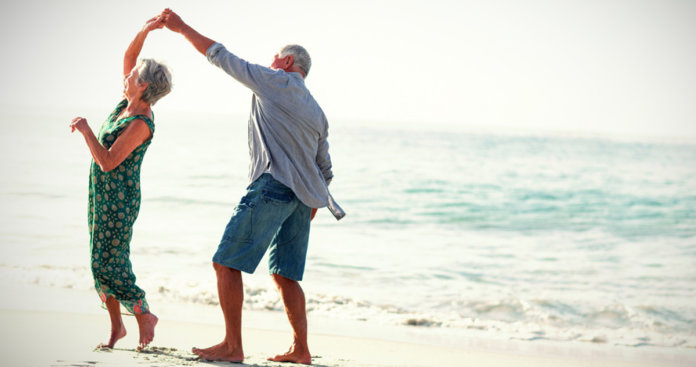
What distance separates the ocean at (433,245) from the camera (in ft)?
20.8

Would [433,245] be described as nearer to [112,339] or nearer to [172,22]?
[112,339]

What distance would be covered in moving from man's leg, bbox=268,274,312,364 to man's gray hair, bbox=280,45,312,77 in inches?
41.7

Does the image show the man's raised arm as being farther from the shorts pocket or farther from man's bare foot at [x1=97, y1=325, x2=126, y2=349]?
man's bare foot at [x1=97, y1=325, x2=126, y2=349]

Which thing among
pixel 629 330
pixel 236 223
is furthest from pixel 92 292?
pixel 629 330

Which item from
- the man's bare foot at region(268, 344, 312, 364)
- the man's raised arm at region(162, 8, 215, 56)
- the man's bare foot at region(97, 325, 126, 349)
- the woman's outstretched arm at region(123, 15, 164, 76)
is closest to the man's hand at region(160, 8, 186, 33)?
the man's raised arm at region(162, 8, 215, 56)

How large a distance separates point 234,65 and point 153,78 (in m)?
0.40

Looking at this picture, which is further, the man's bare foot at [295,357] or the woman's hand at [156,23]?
the man's bare foot at [295,357]

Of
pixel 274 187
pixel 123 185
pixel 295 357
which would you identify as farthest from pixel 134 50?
pixel 295 357

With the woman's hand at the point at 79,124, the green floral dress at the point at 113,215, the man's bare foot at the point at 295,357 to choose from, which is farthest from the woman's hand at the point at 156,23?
the man's bare foot at the point at 295,357

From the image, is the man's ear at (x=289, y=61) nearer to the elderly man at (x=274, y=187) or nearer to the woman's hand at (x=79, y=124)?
the elderly man at (x=274, y=187)

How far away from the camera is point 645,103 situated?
58062 millimetres

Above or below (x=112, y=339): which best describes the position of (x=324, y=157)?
above

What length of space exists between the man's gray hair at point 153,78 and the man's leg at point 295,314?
41.5 inches

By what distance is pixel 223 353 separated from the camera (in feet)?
11.1
